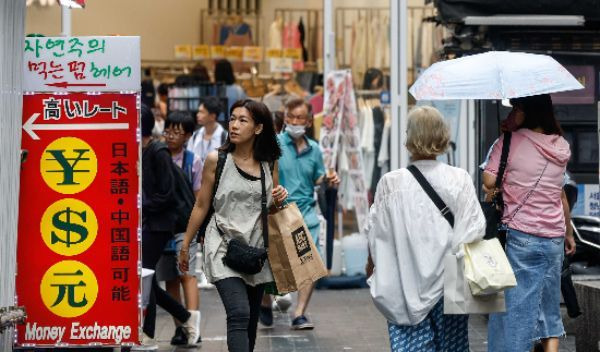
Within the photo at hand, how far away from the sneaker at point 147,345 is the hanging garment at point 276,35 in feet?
34.6

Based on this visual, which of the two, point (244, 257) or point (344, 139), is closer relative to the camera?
point (244, 257)

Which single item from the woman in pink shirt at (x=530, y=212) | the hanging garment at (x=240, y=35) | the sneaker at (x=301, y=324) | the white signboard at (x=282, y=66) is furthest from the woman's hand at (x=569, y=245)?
the hanging garment at (x=240, y=35)

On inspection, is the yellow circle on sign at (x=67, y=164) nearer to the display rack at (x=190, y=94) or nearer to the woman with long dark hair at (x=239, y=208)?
the woman with long dark hair at (x=239, y=208)

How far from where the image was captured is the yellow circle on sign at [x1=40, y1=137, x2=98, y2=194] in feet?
24.5

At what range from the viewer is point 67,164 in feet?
24.6

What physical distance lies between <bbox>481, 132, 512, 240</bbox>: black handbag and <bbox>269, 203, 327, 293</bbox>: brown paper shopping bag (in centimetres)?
Result: 106

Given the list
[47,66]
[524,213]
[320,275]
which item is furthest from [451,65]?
[47,66]

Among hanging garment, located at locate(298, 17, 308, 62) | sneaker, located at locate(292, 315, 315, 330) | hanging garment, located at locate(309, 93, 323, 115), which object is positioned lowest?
sneaker, located at locate(292, 315, 315, 330)

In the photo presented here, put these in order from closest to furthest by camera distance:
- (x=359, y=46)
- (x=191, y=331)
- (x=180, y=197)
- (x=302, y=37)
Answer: (x=180, y=197), (x=191, y=331), (x=359, y=46), (x=302, y=37)

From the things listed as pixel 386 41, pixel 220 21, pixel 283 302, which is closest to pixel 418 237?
pixel 283 302

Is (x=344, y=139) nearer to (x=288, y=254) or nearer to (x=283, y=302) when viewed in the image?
(x=283, y=302)

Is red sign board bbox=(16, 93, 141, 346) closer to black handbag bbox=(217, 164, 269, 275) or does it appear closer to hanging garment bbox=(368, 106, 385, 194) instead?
black handbag bbox=(217, 164, 269, 275)

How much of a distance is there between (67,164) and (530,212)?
8.76 ft

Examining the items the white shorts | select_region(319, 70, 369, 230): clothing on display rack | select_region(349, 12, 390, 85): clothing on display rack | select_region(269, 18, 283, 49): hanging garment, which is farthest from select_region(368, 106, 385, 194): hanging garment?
the white shorts
